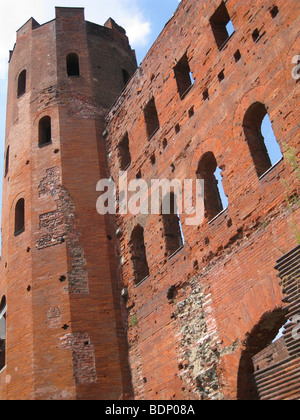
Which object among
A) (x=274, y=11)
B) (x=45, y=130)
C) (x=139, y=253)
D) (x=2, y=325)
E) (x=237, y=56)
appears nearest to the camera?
(x=274, y=11)

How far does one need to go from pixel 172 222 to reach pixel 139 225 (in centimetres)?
117

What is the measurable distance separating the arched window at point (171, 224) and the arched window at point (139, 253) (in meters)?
1.21

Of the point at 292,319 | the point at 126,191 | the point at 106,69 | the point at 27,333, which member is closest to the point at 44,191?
the point at 126,191

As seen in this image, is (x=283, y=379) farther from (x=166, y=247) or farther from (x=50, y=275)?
(x=50, y=275)

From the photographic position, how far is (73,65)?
16250 millimetres

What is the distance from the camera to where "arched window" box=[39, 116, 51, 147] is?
47.1 feet

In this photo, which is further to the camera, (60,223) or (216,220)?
(60,223)

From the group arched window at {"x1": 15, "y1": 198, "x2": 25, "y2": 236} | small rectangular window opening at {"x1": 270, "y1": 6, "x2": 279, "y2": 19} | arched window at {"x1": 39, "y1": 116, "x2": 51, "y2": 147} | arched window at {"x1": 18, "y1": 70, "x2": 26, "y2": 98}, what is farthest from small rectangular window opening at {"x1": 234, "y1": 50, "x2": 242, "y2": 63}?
arched window at {"x1": 18, "y1": 70, "x2": 26, "y2": 98}

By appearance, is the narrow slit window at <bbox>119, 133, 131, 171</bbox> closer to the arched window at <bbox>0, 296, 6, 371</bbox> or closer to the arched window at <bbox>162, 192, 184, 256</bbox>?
the arched window at <bbox>162, 192, 184, 256</bbox>

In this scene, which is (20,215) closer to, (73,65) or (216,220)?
(73,65)

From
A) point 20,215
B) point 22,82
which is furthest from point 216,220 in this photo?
point 22,82

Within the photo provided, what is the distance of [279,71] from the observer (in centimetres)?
808
